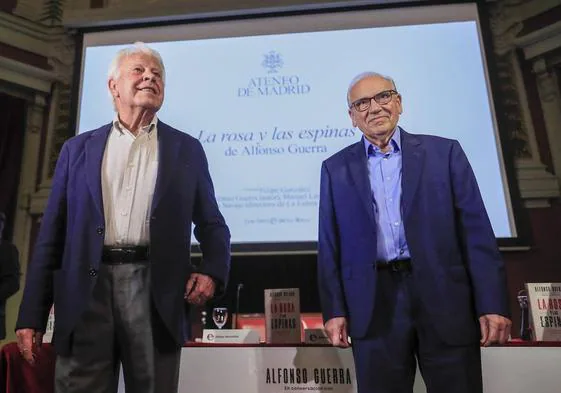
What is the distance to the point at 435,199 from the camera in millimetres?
1419

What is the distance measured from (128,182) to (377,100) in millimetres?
785

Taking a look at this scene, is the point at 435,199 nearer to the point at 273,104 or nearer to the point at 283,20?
the point at 273,104

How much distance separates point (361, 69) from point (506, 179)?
1075 millimetres

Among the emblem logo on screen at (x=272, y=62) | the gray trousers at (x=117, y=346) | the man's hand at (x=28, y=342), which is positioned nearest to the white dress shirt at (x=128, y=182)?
the gray trousers at (x=117, y=346)

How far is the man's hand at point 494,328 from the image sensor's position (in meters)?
1.28

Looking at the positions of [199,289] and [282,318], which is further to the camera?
[282,318]

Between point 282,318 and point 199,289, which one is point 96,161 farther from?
point 282,318

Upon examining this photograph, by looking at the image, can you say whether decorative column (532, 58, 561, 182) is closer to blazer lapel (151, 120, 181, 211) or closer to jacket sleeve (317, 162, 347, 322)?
jacket sleeve (317, 162, 347, 322)

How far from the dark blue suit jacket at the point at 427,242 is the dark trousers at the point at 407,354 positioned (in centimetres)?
3

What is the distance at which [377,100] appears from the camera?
153 centimetres

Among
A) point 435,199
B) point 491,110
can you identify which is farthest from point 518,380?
point 491,110

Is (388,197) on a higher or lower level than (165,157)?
lower

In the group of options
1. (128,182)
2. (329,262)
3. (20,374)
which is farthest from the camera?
(20,374)

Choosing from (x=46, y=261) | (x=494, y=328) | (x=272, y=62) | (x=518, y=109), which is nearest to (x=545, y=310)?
(x=494, y=328)
